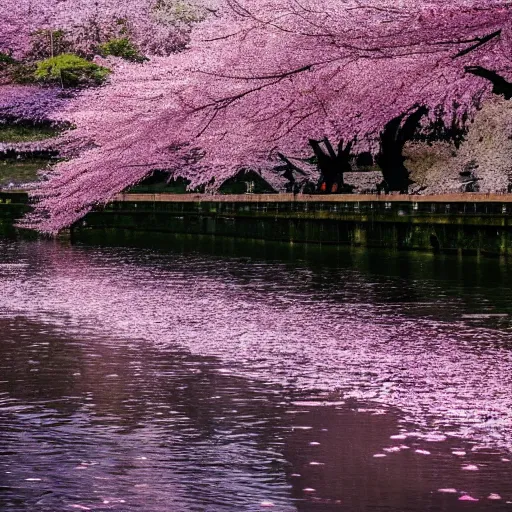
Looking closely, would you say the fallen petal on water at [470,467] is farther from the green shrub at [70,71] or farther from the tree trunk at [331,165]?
the green shrub at [70,71]

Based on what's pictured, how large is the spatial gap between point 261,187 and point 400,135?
17852 mm

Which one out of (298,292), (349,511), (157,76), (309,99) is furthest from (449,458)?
(157,76)

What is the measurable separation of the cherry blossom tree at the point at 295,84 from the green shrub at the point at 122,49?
25639 mm

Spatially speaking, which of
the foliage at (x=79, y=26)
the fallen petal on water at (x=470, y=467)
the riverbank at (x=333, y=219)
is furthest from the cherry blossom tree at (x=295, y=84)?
the foliage at (x=79, y=26)

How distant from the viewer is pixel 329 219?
34.3m

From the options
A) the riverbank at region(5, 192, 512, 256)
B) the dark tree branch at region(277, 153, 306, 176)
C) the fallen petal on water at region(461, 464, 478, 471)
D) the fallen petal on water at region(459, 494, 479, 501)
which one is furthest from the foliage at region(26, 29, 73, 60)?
the fallen petal on water at region(459, 494, 479, 501)

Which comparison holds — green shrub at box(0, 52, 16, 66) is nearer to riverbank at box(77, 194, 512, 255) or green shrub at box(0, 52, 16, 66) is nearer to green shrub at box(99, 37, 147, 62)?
green shrub at box(99, 37, 147, 62)

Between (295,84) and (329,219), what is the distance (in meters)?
5.86

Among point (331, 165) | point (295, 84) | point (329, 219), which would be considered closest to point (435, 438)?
point (295, 84)

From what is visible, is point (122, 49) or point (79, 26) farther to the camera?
point (79, 26)

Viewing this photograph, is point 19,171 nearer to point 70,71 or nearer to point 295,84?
point 70,71

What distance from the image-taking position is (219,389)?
10.1 metres

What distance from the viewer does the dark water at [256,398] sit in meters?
6.80

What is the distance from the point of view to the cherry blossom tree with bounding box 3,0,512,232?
2389 centimetres
